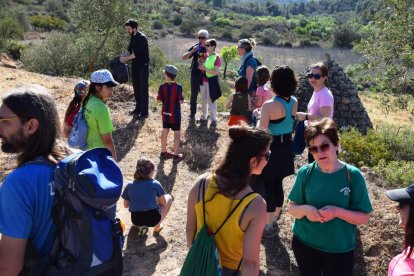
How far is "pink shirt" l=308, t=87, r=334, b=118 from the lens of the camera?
4.42 m

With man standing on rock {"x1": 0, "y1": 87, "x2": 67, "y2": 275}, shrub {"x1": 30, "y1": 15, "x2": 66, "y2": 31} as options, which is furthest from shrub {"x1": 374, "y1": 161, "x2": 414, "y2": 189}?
shrub {"x1": 30, "y1": 15, "x2": 66, "y2": 31}

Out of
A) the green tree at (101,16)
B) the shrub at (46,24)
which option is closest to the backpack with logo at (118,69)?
the green tree at (101,16)

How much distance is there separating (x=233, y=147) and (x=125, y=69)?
5.56 meters

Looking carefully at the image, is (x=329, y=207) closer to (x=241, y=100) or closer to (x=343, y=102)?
(x=241, y=100)

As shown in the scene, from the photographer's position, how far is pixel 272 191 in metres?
4.33

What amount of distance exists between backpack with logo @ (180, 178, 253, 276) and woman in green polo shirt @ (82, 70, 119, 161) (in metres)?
1.95

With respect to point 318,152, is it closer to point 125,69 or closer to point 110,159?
point 110,159

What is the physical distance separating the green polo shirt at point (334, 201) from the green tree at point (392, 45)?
7.25 meters

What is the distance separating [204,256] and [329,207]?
99 centimetres

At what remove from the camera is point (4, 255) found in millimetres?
1781

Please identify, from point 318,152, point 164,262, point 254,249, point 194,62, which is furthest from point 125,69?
point 254,249

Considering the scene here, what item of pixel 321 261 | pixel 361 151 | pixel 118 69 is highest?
pixel 118 69

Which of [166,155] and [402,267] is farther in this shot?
[166,155]

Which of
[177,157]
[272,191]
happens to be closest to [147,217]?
[272,191]
